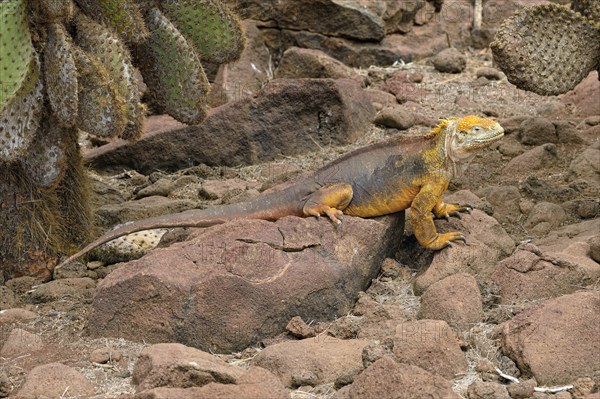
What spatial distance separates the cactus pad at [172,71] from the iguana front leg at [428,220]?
6.57ft

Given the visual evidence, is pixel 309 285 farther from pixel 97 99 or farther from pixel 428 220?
pixel 97 99

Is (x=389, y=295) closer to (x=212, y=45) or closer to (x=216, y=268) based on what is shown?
(x=216, y=268)

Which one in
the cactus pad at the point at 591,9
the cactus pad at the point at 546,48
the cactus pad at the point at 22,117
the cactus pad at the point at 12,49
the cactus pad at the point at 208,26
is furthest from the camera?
the cactus pad at the point at 591,9

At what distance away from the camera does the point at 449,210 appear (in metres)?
6.89

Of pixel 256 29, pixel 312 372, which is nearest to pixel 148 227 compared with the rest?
pixel 312 372

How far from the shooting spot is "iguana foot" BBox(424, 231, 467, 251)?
652 centimetres

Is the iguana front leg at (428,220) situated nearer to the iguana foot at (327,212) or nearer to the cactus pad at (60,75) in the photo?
the iguana foot at (327,212)

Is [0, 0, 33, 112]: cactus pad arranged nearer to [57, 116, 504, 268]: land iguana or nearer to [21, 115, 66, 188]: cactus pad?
[21, 115, 66, 188]: cactus pad

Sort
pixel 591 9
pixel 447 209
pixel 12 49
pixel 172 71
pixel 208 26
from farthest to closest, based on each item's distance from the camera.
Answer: pixel 591 9 < pixel 208 26 < pixel 172 71 < pixel 447 209 < pixel 12 49

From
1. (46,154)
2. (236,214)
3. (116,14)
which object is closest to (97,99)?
(46,154)

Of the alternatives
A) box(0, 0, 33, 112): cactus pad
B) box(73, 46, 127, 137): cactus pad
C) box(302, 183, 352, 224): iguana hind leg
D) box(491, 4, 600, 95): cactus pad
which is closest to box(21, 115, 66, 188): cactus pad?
box(73, 46, 127, 137): cactus pad

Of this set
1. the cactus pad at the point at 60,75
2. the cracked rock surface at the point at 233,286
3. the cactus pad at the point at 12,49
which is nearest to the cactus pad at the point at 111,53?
the cactus pad at the point at 60,75

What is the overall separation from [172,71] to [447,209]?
226 cm

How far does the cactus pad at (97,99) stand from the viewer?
6.75 meters
